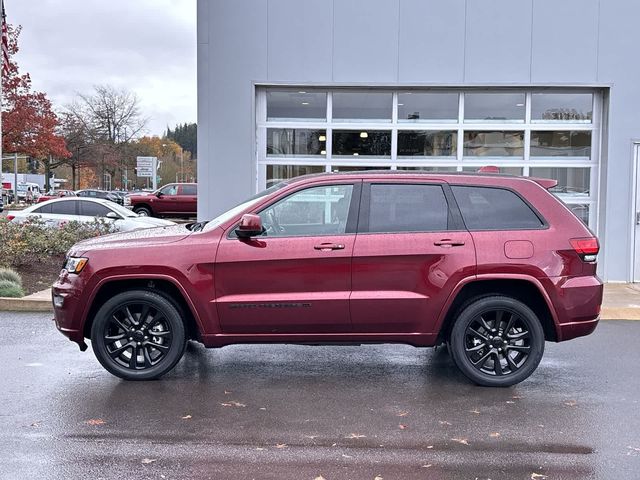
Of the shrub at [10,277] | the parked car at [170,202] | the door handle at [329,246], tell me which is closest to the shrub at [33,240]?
the shrub at [10,277]

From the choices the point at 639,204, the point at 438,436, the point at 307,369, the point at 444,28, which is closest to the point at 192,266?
the point at 307,369

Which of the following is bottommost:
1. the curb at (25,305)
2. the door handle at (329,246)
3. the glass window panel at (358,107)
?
the curb at (25,305)

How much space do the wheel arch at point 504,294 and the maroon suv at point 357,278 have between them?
0.04ft

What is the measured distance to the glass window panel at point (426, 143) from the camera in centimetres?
1178

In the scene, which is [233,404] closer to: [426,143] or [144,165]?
[426,143]

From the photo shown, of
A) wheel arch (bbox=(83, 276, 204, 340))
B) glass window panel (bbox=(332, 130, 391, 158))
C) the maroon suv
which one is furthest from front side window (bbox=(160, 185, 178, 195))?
wheel arch (bbox=(83, 276, 204, 340))

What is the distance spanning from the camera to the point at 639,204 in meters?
11.3

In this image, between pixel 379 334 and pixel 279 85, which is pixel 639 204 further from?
pixel 379 334

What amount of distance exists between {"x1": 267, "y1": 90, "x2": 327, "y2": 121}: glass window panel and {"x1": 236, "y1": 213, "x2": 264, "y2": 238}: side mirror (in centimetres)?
658

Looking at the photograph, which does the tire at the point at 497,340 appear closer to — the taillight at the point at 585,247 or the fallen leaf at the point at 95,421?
the taillight at the point at 585,247

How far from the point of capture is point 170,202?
2731 centimetres

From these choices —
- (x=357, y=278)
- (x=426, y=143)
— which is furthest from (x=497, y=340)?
(x=426, y=143)

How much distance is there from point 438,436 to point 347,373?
1724 millimetres

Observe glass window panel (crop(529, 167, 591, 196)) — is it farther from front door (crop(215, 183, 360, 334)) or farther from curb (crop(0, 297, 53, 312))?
curb (crop(0, 297, 53, 312))
